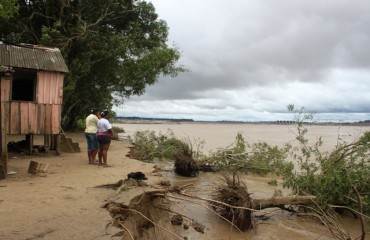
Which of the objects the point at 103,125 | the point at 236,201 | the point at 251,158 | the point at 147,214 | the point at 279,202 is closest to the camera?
the point at 147,214

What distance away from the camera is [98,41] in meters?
22.1

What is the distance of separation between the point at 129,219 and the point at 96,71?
19.8 meters

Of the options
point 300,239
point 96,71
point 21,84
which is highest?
point 96,71

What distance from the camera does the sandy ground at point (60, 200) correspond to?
5.43 meters

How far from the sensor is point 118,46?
22.4 metres

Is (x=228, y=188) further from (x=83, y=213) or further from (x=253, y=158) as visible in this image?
(x=253, y=158)

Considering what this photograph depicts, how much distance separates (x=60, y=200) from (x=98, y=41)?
53.4 feet

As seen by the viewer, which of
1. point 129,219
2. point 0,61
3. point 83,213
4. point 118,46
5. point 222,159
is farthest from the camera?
point 118,46

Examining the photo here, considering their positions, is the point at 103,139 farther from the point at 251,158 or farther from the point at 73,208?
the point at 251,158

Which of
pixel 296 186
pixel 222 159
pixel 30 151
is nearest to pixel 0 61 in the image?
pixel 30 151

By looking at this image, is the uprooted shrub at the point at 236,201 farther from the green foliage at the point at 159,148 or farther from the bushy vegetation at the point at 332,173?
the green foliage at the point at 159,148

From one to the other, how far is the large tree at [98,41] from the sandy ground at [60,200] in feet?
34.7

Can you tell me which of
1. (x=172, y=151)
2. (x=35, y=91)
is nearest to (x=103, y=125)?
(x=35, y=91)

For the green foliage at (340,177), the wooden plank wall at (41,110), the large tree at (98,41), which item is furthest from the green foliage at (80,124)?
the green foliage at (340,177)
